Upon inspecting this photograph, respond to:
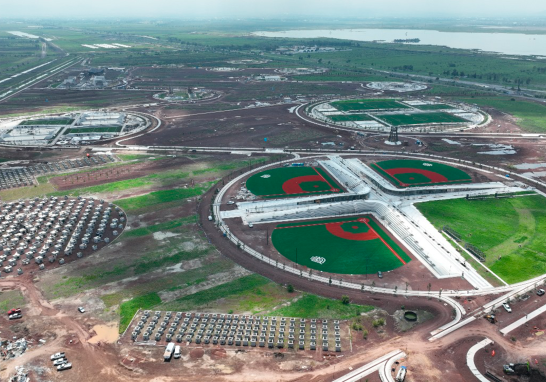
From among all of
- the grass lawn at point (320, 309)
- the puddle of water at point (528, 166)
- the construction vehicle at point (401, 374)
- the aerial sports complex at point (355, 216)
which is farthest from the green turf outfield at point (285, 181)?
the puddle of water at point (528, 166)

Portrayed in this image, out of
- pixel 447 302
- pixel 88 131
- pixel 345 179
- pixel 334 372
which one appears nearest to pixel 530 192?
pixel 345 179

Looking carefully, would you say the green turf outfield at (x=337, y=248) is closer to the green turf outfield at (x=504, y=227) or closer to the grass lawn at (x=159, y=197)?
the green turf outfield at (x=504, y=227)

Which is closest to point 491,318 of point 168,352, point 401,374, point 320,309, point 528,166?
point 401,374

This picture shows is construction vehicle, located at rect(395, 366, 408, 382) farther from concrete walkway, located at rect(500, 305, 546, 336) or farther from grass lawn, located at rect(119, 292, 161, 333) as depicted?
grass lawn, located at rect(119, 292, 161, 333)

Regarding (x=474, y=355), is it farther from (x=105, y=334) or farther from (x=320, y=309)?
(x=105, y=334)

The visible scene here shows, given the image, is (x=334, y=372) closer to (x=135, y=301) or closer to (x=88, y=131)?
(x=135, y=301)

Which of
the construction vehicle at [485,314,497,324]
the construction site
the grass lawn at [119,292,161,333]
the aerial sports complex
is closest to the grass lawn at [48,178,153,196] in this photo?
the construction site
